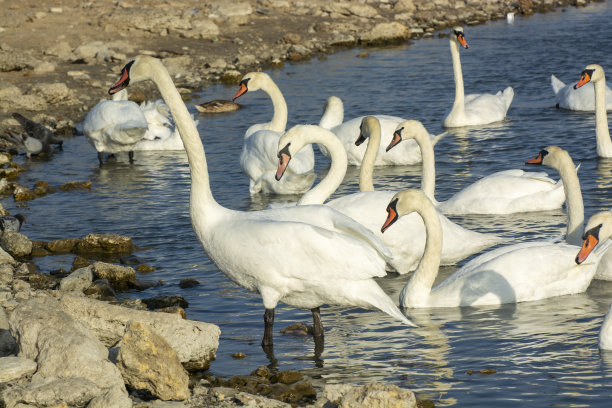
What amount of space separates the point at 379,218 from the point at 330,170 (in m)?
0.65

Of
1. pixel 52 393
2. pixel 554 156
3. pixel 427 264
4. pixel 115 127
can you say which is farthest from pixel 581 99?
pixel 52 393

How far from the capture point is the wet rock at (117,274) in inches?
349

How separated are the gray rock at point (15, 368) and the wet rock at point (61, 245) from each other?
4.72 meters

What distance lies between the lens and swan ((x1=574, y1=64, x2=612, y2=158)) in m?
13.4

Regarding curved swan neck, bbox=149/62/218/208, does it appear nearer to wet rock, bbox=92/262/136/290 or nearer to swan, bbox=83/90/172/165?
wet rock, bbox=92/262/136/290

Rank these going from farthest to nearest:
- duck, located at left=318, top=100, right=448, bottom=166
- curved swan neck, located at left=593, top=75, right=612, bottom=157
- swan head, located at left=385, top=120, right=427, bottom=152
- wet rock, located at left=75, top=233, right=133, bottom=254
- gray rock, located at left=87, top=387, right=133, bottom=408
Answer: duck, located at left=318, top=100, right=448, bottom=166 < curved swan neck, located at left=593, top=75, right=612, bottom=157 < swan head, located at left=385, top=120, right=427, bottom=152 < wet rock, located at left=75, top=233, right=133, bottom=254 < gray rock, located at left=87, top=387, right=133, bottom=408

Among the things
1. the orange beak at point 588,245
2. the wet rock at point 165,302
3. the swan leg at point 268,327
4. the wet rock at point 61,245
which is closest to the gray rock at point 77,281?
the wet rock at point 165,302

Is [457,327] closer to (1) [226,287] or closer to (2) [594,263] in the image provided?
(2) [594,263]

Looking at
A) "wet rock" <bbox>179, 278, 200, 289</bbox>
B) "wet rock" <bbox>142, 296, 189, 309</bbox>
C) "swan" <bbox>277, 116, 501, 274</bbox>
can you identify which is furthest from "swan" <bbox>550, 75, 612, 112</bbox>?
"wet rock" <bbox>142, 296, 189, 309</bbox>

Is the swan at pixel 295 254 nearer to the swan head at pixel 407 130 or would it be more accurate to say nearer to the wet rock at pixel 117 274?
the wet rock at pixel 117 274

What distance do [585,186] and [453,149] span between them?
3.27 meters

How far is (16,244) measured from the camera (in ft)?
32.6

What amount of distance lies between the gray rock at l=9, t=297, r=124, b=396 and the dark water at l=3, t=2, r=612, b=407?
1180 mm

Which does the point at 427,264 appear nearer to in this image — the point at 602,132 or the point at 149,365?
the point at 149,365
